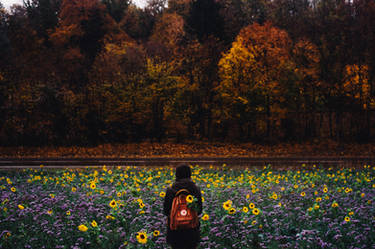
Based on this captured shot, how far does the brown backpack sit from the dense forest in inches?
1109

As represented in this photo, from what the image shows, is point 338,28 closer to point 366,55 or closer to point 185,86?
point 366,55

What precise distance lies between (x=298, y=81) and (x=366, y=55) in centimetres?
662

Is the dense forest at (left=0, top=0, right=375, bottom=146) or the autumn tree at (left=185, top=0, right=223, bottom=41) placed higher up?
the autumn tree at (left=185, top=0, right=223, bottom=41)

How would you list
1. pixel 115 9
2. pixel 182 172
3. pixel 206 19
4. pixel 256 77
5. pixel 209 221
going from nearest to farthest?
pixel 182 172 < pixel 209 221 < pixel 256 77 < pixel 206 19 < pixel 115 9

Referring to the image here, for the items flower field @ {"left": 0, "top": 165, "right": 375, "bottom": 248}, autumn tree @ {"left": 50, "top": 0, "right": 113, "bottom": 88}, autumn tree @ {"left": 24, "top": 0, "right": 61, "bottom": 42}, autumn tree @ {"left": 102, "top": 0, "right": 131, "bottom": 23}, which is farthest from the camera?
autumn tree @ {"left": 102, "top": 0, "right": 131, "bottom": 23}

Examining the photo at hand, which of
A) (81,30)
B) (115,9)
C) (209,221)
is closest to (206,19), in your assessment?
(81,30)

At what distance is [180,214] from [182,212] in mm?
43

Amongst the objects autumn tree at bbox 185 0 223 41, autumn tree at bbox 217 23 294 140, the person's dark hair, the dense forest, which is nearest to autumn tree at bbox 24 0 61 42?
the dense forest

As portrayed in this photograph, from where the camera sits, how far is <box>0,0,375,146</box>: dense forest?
110 ft

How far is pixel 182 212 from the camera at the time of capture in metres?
5.70

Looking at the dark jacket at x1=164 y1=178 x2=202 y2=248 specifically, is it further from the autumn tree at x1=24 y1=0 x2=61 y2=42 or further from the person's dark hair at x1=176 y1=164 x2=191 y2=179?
the autumn tree at x1=24 y1=0 x2=61 y2=42

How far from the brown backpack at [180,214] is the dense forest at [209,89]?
2818 cm

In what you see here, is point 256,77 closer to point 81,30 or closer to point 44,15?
point 81,30

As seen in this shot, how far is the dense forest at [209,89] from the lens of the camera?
33562 mm
